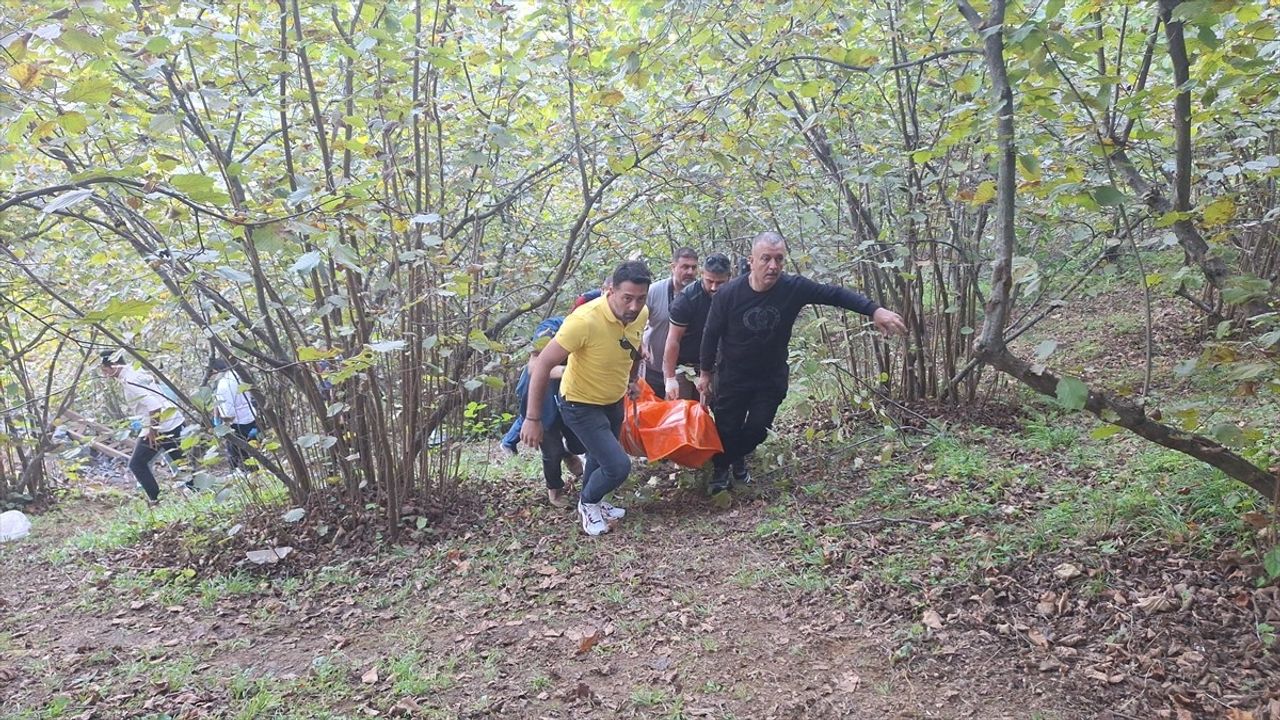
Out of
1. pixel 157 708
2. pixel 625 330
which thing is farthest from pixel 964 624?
pixel 157 708

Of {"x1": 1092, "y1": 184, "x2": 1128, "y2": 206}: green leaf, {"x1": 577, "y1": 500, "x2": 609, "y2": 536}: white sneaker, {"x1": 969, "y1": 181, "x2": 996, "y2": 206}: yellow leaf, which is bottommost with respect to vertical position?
{"x1": 577, "y1": 500, "x2": 609, "y2": 536}: white sneaker

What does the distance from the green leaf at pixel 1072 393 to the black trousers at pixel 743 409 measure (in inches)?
94.4

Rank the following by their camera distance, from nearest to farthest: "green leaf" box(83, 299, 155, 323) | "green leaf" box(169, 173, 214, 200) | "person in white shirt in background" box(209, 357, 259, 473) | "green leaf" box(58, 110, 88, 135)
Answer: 1. "green leaf" box(83, 299, 155, 323)
2. "green leaf" box(169, 173, 214, 200)
3. "green leaf" box(58, 110, 88, 135)
4. "person in white shirt in background" box(209, 357, 259, 473)

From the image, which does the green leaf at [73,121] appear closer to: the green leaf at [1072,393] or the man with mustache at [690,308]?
the green leaf at [1072,393]

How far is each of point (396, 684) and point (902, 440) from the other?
3.80 m

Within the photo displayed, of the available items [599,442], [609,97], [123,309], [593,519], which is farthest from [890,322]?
[123,309]

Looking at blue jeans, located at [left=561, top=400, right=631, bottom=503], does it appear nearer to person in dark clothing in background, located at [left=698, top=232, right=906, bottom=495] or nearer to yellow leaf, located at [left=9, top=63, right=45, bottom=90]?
person in dark clothing in background, located at [left=698, top=232, right=906, bottom=495]

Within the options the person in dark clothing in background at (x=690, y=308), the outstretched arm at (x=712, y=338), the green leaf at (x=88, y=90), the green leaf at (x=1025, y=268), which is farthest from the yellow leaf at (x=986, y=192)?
the green leaf at (x=88, y=90)

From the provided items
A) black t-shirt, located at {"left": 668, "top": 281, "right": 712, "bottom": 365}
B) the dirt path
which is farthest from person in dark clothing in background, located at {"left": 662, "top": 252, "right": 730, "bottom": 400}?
the dirt path

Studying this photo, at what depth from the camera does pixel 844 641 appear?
3406mm

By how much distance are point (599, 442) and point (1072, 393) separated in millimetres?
2795

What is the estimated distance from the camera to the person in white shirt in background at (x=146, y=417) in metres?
5.05

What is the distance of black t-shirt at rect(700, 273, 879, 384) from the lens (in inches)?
187

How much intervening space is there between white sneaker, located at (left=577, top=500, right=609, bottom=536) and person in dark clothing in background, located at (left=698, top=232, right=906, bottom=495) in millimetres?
850
